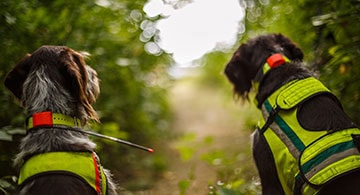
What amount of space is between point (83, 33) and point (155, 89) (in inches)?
139

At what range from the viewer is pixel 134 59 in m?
6.91

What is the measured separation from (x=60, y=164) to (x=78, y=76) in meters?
0.62

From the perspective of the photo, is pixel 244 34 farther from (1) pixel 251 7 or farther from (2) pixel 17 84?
(2) pixel 17 84

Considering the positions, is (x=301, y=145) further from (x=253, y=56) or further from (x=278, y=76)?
(x=253, y=56)

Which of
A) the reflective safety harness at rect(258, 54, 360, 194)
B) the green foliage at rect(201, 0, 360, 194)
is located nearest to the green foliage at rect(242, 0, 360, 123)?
the green foliage at rect(201, 0, 360, 194)

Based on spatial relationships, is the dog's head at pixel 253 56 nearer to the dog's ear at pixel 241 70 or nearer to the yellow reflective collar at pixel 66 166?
the dog's ear at pixel 241 70

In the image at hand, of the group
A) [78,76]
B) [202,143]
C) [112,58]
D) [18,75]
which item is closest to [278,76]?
[78,76]

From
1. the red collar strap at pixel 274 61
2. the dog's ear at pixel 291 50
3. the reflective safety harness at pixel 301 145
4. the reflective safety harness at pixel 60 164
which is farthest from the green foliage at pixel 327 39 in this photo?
the reflective safety harness at pixel 60 164

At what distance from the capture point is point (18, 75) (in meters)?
3.33

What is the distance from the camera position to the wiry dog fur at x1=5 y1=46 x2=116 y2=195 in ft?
10.3

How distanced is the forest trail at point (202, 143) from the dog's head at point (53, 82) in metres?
1.57

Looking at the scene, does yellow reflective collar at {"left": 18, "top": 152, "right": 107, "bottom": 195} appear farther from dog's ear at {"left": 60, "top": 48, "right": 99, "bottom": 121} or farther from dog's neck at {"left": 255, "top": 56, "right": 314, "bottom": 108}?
dog's neck at {"left": 255, "top": 56, "right": 314, "bottom": 108}

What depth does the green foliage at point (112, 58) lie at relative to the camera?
13.9 ft

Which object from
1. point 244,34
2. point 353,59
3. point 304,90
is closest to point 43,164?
point 304,90
